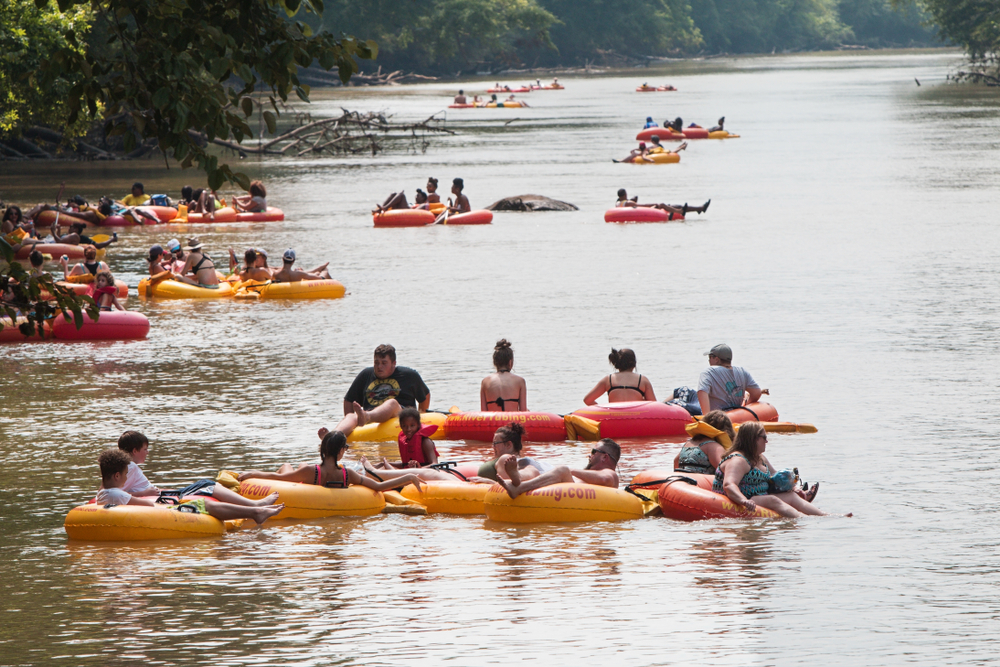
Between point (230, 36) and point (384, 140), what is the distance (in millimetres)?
52893

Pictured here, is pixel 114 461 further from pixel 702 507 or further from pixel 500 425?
pixel 702 507

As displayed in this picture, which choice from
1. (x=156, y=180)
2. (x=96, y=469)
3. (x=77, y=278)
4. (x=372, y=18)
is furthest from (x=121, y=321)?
(x=372, y=18)

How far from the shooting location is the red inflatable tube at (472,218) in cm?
3178

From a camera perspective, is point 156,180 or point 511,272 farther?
point 156,180

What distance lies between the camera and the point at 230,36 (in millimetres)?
6422

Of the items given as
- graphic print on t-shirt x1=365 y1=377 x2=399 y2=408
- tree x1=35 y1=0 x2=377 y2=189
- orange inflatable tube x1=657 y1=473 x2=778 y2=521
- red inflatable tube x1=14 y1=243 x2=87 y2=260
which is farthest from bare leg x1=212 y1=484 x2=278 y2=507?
red inflatable tube x1=14 y1=243 x2=87 y2=260

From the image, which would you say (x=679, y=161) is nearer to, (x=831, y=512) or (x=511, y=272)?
(x=511, y=272)

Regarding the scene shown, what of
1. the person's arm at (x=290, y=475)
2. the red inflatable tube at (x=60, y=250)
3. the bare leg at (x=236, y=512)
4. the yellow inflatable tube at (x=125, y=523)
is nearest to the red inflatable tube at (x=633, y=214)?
the red inflatable tube at (x=60, y=250)

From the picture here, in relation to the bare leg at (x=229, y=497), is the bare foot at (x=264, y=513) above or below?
below

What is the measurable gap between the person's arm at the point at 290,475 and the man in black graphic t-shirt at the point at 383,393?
7.11 feet

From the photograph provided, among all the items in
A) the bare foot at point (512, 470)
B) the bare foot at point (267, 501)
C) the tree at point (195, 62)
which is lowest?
the bare foot at point (267, 501)

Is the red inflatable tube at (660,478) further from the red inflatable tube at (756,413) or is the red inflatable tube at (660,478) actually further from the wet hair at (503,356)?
the wet hair at (503,356)

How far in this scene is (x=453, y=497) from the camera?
10797 mm

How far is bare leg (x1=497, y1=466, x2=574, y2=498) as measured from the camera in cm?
1034
